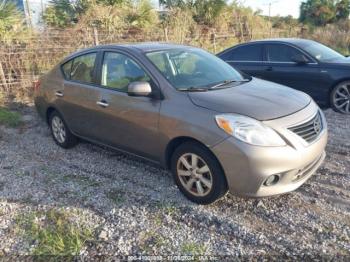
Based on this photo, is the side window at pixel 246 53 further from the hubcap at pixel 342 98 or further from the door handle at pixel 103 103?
the door handle at pixel 103 103

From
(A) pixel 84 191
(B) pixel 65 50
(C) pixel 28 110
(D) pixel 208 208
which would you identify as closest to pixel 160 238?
(D) pixel 208 208

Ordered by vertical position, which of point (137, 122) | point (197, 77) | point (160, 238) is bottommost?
point (160, 238)

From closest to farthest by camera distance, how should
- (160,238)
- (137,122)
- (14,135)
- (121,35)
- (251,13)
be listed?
1. (160,238)
2. (137,122)
3. (14,135)
4. (121,35)
5. (251,13)

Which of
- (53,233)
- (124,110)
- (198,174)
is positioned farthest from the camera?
(124,110)

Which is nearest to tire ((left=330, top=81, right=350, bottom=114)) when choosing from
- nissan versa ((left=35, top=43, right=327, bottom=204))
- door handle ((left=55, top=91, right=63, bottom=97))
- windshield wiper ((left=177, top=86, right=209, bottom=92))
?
nissan versa ((left=35, top=43, right=327, bottom=204))

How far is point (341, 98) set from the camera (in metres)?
6.67

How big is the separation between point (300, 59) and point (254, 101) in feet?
13.3

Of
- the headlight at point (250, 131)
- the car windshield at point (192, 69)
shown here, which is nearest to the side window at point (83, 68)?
the car windshield at point (192, 69)

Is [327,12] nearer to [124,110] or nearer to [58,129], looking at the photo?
[58,129]

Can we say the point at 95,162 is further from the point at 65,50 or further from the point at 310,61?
the point at 65,50

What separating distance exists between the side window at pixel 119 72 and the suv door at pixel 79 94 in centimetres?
22

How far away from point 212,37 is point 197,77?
494 inches

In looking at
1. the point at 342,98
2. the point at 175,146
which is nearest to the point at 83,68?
the point at 175,146

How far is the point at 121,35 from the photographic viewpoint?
438 inches
